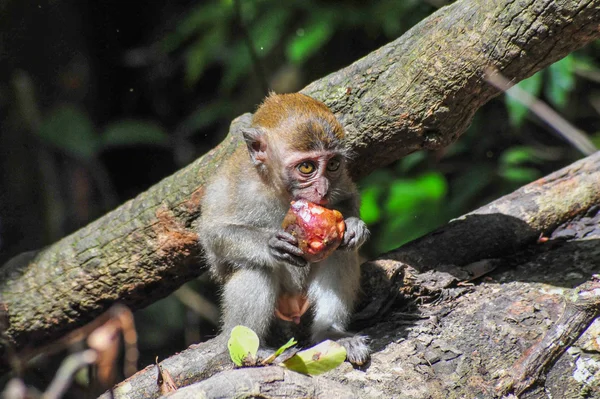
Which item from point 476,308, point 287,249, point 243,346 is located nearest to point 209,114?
point 287,249

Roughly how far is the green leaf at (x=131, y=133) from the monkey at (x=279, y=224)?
13.9ft

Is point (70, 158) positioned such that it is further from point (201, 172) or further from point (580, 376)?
point (580, 376)

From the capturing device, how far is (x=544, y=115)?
3.64m

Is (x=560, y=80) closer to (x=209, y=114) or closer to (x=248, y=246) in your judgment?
(x=248, y=246)

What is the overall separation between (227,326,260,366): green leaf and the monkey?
818 mm

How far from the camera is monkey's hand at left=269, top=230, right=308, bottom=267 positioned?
4.86 metres

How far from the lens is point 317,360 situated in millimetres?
4047

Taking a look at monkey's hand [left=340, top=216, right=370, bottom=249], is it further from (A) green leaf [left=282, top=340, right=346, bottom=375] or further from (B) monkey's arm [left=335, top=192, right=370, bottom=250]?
(A) green leaf [left=282, top=340, right=346, bottom=375]

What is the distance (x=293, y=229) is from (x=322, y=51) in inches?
209

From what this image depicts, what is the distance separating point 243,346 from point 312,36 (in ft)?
16.0

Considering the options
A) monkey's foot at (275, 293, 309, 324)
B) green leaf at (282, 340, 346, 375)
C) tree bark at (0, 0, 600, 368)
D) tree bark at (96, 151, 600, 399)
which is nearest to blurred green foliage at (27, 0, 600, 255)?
tree bark at (96, 151, 600, 399)

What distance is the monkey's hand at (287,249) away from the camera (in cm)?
486

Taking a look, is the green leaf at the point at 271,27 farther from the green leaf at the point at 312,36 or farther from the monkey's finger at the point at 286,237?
the monkey's finger at the point at 286,237

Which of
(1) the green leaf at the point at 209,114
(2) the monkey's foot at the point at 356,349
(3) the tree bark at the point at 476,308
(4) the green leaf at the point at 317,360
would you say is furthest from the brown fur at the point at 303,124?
(1) the green leaf at the point at 209,114
